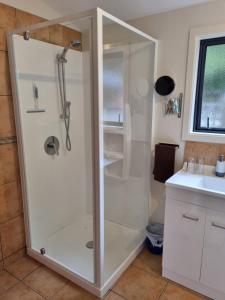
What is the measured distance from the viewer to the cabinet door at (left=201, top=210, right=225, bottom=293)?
59.8 inches

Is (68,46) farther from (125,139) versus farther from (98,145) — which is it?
(98,145)

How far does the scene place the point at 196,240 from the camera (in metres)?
1.63

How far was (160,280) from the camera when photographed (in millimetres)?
1830

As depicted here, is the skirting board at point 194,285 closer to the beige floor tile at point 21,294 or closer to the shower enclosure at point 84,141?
the shower enclosure at point 84,141

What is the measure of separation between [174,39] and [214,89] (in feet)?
1.84

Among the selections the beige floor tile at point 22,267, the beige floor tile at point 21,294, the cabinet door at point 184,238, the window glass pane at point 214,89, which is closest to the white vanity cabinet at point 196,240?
the cabinet door at point 184,238

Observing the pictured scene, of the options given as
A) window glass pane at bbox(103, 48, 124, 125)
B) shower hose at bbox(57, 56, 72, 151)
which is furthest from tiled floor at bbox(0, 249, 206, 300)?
window glass pane at bbox(103, 48, 124, 125)

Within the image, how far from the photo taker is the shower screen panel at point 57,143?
6.06ft

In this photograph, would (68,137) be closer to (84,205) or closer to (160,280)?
(84,205)

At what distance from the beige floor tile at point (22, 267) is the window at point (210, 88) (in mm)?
1914

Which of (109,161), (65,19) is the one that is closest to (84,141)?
(109,161)

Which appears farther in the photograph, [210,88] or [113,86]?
[210,88]

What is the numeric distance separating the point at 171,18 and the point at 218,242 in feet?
6.01

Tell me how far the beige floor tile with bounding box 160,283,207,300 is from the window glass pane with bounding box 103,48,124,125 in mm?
1379
